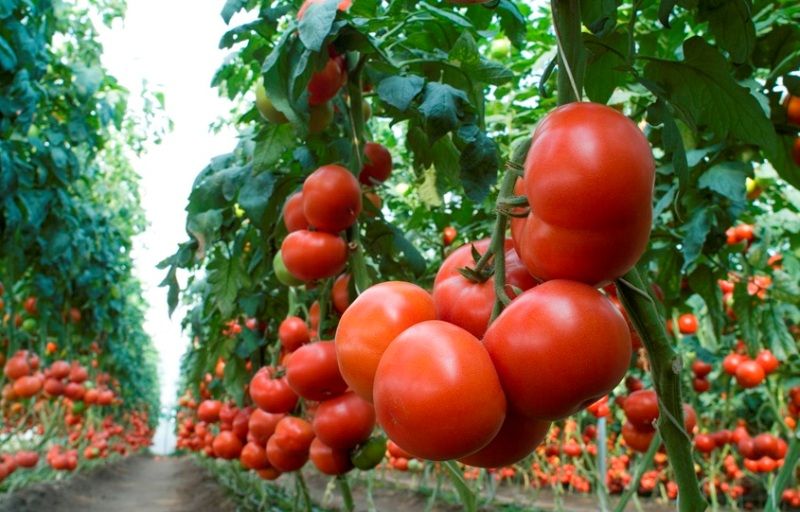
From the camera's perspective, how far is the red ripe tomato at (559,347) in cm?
49

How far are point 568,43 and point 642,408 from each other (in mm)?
843

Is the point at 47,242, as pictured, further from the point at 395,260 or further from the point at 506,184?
the point at 506,184

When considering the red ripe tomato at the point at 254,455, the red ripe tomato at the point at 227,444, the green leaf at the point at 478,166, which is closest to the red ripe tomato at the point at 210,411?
the red ripe tomato at the point at 227,444

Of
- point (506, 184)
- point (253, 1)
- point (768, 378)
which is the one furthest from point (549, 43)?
point (768, 378)

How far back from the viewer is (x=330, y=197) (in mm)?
1309

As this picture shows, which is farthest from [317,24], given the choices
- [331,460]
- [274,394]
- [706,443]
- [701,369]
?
[706,443]

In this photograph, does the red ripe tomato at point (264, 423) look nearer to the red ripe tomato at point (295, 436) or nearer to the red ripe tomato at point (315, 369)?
the red ripe tomato at point (295, 436)

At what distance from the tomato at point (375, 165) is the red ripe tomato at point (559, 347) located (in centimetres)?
110

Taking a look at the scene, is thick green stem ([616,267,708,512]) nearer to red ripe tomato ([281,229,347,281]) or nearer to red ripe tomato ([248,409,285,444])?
red ripe tomato ([281,229,347,281])

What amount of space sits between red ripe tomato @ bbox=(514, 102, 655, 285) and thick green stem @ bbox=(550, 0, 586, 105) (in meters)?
0.07

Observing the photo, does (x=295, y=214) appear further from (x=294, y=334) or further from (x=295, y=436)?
(x=295, y=436)

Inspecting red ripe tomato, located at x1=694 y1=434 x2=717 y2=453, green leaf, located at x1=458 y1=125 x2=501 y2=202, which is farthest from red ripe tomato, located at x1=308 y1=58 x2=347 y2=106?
red ripe tomato, located at x1=694 y1=434 x2=717 y2=453

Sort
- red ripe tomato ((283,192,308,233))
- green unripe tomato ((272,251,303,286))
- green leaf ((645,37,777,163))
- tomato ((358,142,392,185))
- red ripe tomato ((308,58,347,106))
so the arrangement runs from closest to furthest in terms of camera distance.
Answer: green leaf ((645,37,777,163))
red ripe tomato ((308,58,347,106))
red ripe tomato ((283,192,308,233))
tomato ((358,142,392,185))
green unripe tomato ((272,251,303,286))

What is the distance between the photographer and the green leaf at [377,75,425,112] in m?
1.09
